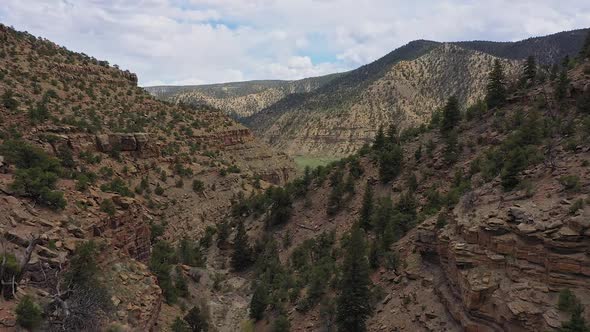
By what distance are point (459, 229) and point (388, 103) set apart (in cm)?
12112

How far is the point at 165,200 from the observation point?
133ft

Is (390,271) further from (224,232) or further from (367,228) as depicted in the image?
(224,232)

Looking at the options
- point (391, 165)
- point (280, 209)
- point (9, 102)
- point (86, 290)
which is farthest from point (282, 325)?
point (9, 102)

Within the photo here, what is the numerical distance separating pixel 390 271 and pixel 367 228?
7503mm

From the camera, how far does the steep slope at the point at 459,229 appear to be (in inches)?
496

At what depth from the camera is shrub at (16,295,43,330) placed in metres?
10.8

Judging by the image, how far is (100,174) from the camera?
3459cm

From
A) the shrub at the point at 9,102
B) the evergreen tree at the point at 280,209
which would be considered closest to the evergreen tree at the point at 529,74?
the evergreen tree at the point at 280,209

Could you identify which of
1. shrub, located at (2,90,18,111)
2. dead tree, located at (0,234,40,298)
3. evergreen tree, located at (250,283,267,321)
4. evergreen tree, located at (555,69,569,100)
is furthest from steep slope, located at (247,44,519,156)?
dead tree, located at (0,234,40,298)

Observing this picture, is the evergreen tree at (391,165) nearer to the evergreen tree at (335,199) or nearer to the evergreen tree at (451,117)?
the evergreen tree at (335,199)

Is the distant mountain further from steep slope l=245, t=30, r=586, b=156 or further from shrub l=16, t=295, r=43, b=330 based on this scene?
shrub l=16, t=295, r=43, b=330

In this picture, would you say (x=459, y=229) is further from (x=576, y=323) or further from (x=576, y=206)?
(x=576, y=323)

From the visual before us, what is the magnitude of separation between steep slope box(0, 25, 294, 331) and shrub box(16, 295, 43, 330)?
254 mm

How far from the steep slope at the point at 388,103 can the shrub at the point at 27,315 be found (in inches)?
4443
